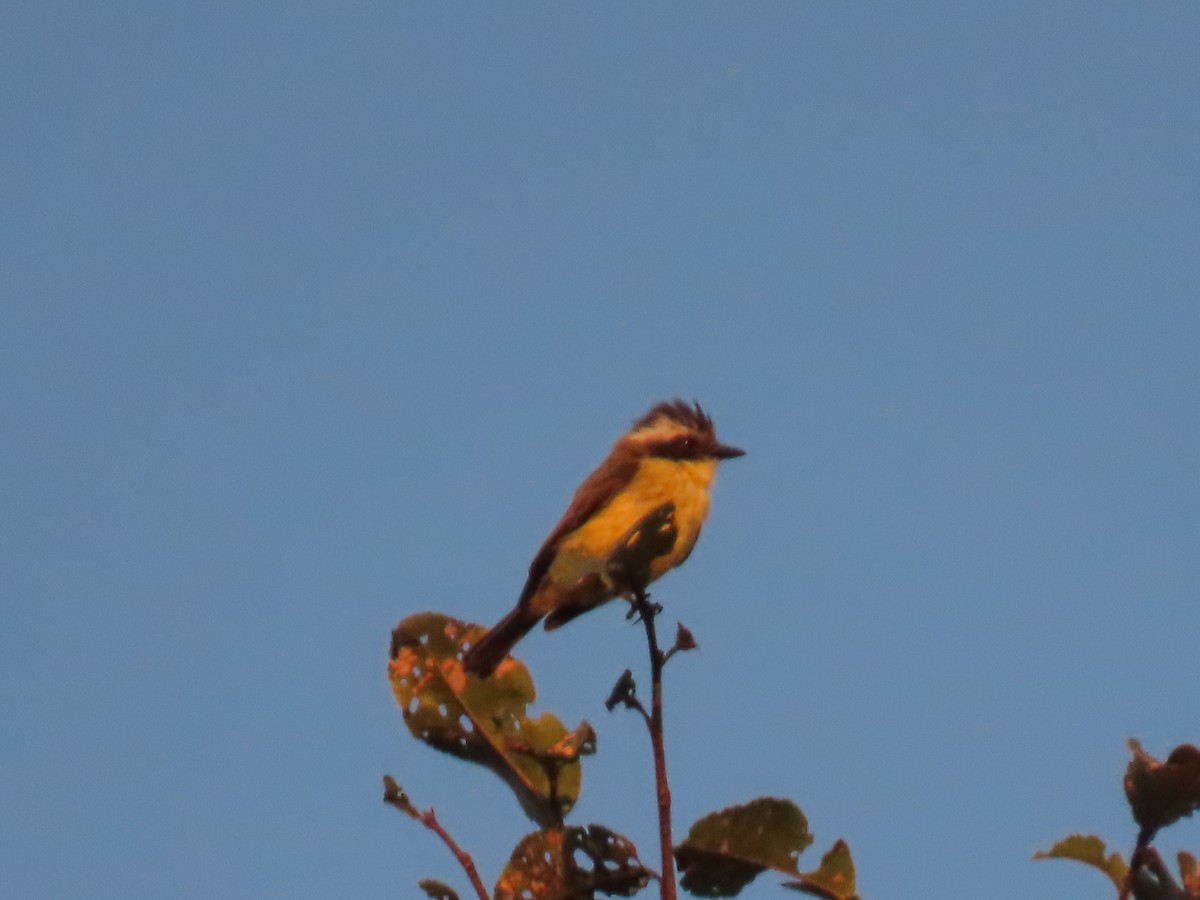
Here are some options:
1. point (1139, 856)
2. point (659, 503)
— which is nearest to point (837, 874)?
point (1139, 856)

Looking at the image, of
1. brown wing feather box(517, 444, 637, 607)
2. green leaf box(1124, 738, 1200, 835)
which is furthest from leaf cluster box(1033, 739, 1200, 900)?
brown wing feather box(517, 444, 637, 607)

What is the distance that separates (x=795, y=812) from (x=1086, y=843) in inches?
17.6

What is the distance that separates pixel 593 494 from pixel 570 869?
513 centimetres

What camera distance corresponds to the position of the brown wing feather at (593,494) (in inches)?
286

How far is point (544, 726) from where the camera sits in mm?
2918

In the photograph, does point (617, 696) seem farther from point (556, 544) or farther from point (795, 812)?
point (556, 544)

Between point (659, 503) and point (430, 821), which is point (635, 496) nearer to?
point (659, 503)

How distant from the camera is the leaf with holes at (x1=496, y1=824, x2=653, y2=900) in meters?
2.55

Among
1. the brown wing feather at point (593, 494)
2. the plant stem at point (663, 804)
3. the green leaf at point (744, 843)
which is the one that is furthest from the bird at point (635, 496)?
the plant stem at point (663, 804)

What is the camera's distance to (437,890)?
2.56 m

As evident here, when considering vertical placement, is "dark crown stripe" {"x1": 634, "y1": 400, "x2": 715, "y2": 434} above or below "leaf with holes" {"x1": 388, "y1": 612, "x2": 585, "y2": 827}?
above

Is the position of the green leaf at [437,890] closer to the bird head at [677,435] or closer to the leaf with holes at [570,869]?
the leaf with holes at [570,869]

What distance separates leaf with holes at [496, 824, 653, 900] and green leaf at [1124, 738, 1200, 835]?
2.39 ft

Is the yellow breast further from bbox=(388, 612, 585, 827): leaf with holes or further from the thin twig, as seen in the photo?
the thin twig
